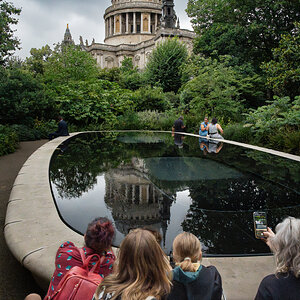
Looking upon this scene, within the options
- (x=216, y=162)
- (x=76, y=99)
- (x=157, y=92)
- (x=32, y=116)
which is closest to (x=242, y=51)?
(x=157, y=92)

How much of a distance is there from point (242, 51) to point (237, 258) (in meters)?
22.0

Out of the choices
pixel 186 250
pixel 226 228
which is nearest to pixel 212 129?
pixel 226 228

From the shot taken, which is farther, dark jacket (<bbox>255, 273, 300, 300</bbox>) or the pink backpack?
the pink backpack

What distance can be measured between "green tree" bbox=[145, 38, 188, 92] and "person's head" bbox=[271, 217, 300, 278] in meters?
32.4

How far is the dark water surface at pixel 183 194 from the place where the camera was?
10.7 ft

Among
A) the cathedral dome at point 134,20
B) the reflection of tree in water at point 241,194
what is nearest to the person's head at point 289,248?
the reflection of tree in water at point 241,194

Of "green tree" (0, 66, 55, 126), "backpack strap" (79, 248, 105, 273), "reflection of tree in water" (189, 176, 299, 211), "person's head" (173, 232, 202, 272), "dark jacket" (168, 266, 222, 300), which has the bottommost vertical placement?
"reflection of tree in water" (189, 176, 299, 211)

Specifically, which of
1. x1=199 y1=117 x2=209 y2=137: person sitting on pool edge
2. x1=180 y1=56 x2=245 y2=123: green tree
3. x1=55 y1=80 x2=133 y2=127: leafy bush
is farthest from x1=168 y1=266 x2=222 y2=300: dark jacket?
x1=55 y1=80 x2=133 y2=127: leafy bush

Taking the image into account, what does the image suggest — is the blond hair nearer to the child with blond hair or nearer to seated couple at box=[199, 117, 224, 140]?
the child with blond hair

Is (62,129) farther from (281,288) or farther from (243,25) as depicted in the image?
(243,25)

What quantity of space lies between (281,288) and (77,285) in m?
1.11

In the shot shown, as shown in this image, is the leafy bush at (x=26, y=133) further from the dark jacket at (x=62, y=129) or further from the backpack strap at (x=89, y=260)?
the backpack strap at (x=89, y=260)

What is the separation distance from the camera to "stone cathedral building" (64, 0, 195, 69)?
67.6 m

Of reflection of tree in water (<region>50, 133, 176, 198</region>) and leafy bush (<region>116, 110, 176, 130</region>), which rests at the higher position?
leafy bush (<region>116, 110, 176, 130</region>)
